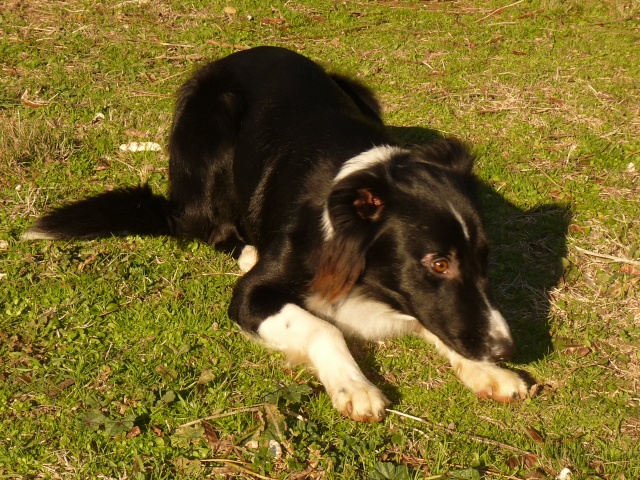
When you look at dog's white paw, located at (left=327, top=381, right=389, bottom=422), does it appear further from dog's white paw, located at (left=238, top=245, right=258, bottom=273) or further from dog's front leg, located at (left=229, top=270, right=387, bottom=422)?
dog's white paw, located at (left=238, top=245, right=258, bottom=273)

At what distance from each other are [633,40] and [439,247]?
589 centimetres

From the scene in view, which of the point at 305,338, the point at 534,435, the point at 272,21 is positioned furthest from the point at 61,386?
the point at 272,21

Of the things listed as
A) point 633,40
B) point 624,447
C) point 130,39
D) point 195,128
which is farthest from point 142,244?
point 633,40

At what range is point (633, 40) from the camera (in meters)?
8.18

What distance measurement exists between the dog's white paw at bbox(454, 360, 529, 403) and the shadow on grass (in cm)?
31

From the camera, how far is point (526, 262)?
195 inches

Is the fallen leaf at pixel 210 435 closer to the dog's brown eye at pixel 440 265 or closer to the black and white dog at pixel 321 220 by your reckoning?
the black and white dog at pixel 321 220

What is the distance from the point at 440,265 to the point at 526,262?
1.56m

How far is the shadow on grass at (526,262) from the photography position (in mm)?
4344

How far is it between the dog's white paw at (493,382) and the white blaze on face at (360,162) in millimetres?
1036

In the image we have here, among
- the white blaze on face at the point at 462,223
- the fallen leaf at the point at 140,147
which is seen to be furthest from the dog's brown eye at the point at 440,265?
the fallen leaf at the point at 140,147

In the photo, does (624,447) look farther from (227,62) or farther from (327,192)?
(227,62)

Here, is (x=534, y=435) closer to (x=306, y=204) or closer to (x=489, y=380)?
(x=489, y=380)

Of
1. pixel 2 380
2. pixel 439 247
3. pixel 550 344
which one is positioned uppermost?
pixel 439 247
